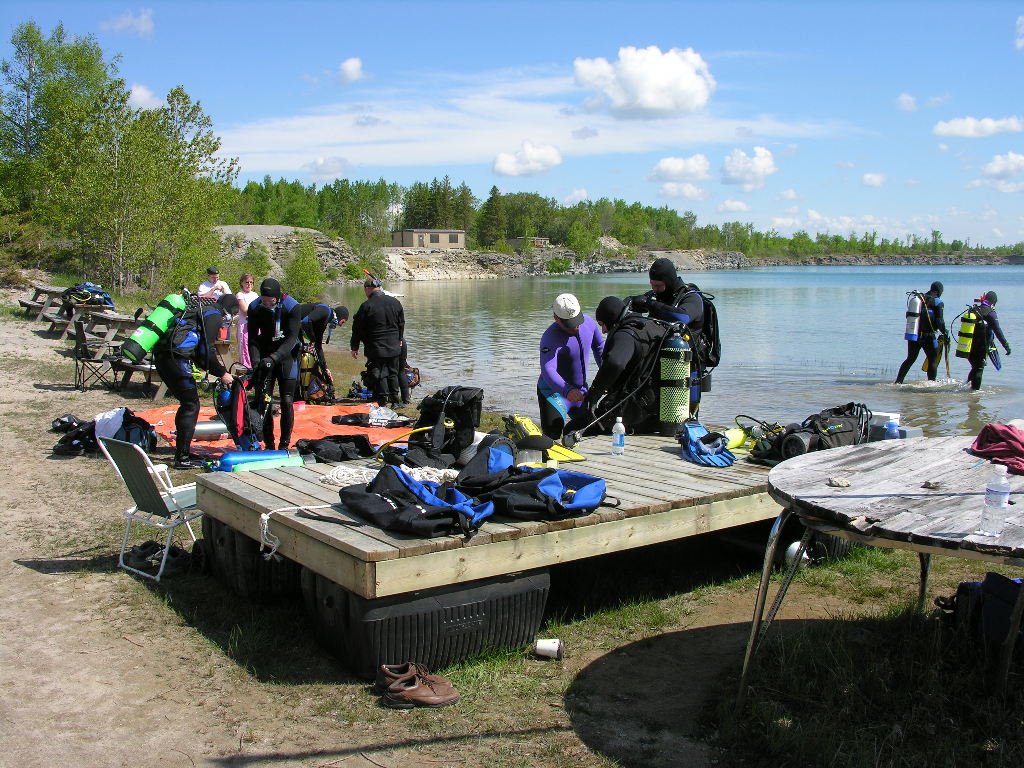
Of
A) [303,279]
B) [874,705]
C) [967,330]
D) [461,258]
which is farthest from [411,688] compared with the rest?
[461,258]

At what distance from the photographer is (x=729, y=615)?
4.82m

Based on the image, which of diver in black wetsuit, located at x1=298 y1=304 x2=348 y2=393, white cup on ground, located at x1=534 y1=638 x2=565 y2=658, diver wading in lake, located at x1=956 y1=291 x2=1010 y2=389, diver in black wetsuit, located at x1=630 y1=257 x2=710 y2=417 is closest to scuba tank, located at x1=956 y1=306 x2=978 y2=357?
diver wading in lake, located at x1=956 y1=291 x2=1010 y2=389

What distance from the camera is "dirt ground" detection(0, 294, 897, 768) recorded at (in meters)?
3.33

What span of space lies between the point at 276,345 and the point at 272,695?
4722 mm

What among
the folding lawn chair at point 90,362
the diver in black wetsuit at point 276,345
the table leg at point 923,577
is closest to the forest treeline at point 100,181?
the folding lawn chair at point 90,362

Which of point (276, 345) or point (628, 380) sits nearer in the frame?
point (628, 380)

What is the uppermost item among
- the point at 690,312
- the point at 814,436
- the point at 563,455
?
the point at 690,312

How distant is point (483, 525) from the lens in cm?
414

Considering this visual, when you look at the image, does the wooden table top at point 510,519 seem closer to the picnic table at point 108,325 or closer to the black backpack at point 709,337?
the black backpack at point 709,337

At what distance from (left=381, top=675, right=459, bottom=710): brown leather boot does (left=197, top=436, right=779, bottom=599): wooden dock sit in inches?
14.4

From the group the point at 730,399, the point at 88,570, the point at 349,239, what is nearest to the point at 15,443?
the point at 88,570

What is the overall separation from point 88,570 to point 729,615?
361cm

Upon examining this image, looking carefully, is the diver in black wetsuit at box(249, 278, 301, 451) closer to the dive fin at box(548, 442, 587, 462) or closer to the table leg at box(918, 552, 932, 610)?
the dive fin at box(548, 442, 587, 462)

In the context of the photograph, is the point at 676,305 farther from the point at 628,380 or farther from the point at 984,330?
the point at 984,330
